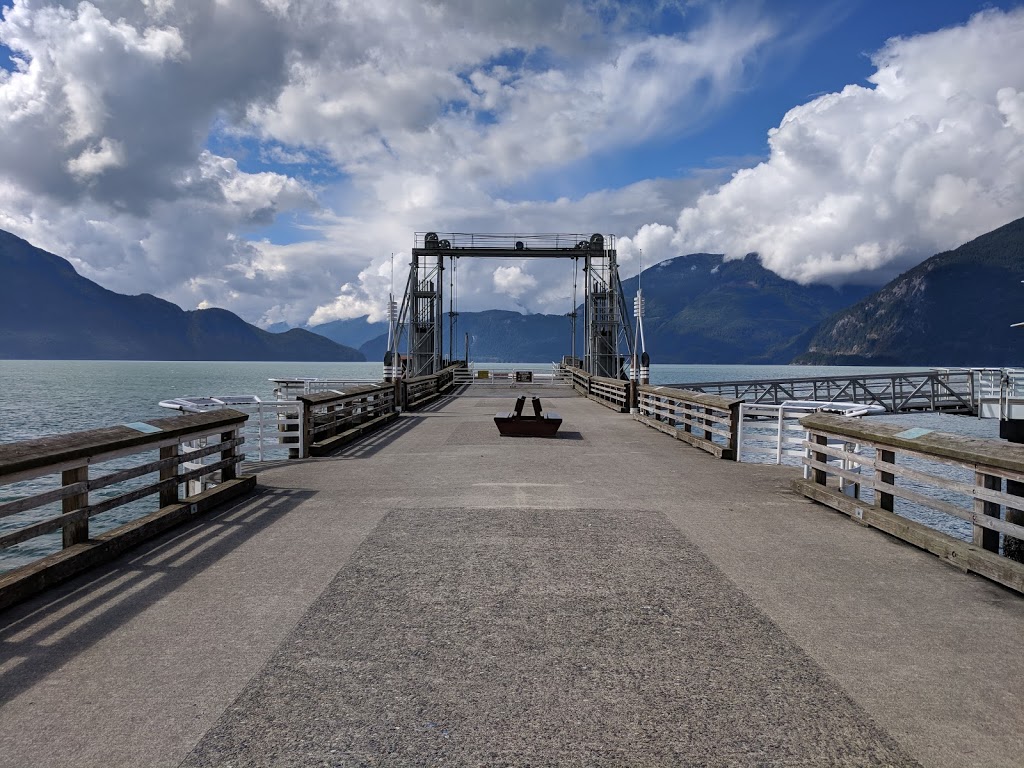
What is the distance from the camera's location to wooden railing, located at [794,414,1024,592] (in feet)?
19.5

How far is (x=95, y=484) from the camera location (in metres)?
6.57

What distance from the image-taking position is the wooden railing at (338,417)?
14109mm

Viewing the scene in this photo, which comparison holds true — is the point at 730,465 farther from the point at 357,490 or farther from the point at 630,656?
the point at 630,656

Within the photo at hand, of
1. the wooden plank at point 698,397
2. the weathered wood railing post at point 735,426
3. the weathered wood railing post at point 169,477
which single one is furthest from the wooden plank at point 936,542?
the weathered wood railing post at point 169,477

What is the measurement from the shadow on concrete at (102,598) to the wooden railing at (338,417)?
18.8ft

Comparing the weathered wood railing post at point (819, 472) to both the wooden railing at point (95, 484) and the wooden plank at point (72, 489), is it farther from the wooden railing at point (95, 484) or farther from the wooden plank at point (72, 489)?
the wooden plank at point (72, 489)

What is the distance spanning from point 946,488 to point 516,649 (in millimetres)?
5184

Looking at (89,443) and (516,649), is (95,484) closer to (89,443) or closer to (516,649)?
(89,443)

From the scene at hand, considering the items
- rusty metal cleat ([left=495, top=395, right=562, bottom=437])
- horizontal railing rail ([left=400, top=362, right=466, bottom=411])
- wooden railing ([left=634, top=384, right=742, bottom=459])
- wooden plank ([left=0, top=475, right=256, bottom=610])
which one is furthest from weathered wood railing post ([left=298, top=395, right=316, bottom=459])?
horizontal railing rail ([left=400, top=362, right=466, bottom=411])

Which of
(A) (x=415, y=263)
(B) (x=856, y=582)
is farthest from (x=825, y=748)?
(A) (x=415, y=263)

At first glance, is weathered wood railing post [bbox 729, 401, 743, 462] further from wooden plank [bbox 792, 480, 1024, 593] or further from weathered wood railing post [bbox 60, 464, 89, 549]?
weathered wood railing post [bbox 60, 464, 89, 549]

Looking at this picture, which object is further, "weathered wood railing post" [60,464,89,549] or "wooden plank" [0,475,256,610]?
"weathered wood railing post" [60,464,89,549]

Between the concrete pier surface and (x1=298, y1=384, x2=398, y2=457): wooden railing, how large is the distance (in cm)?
570

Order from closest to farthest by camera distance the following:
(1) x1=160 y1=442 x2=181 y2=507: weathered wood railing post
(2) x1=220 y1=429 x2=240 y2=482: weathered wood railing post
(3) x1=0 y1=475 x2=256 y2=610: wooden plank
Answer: (3) x1=0 y1=475 x2=256 y2=610: wooden plank, (1) x1=160 y1=442 x2=181 y2=507: weathered wood railing post, (2) x1=220 y1=429 x2=240 y2=482: weathered wood railing post
